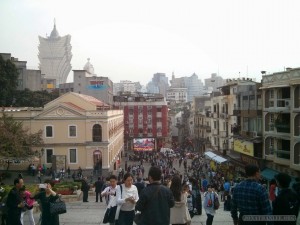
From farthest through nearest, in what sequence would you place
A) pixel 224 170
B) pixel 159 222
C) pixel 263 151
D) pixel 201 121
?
pixel 201 121, pixel 224 170, pixel 263 151, pixel 159 222

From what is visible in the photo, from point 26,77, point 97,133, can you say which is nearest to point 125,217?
point 97,133

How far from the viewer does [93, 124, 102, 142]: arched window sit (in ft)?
149

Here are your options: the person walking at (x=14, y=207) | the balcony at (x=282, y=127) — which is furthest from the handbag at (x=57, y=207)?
the balcony at (x=282, y=127)

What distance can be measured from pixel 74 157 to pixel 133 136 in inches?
1476

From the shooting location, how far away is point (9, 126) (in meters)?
38.6

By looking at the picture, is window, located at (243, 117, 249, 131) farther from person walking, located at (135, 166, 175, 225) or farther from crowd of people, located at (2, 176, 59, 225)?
person walking, located at (135, 166, 175, 225)

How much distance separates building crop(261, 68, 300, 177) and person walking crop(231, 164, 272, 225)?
80.7 ft

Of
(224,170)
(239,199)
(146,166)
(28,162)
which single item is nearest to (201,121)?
(146,166)

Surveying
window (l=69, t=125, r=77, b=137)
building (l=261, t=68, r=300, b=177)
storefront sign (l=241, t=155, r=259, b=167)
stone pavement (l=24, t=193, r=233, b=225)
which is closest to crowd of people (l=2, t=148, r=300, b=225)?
stone pavement (l=24, t=193, r=233, b=225)

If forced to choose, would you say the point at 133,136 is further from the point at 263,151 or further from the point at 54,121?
the point at 263,151

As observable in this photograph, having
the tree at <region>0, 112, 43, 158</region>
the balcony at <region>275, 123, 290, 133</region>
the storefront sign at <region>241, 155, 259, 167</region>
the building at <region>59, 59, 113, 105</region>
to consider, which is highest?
the building at <region>59, 59, 113, 105</region>

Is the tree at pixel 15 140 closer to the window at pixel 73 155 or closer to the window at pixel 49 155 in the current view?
the window at pixel 49 155

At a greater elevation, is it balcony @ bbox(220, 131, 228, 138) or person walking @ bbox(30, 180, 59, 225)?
person walking @ bbox(30, 180, 59, 225)

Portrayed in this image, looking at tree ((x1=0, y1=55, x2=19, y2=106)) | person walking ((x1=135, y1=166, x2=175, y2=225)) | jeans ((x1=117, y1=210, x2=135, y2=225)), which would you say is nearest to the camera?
person walking ((x1=135, y1=166, x2=175, y2=225))
